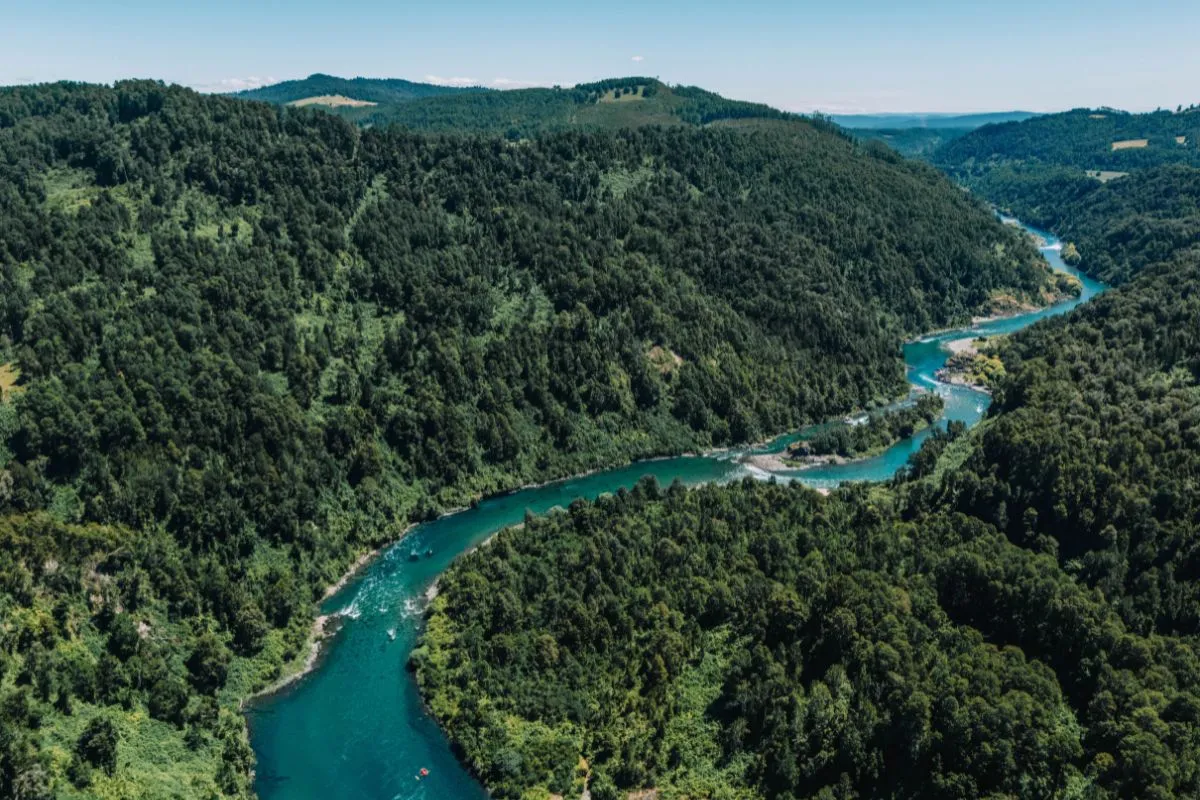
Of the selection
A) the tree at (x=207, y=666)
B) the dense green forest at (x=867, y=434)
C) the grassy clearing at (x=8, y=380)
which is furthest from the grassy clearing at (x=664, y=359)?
the grassy clearing at (x=8, y=380)

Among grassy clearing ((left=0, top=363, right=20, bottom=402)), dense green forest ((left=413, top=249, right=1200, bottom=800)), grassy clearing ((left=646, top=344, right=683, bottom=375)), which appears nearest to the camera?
dense green forest ((left=413, top=249, right=1200, bottom=800))

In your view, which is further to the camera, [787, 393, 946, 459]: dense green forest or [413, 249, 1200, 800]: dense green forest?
[787, 393, 946, 459]: dense green forest

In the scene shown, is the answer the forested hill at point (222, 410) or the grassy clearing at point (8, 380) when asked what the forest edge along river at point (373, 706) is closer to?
the forested hill at point (222, 410)

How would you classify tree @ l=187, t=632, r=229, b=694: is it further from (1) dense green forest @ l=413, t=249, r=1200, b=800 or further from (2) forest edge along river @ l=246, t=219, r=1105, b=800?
(1) dense green forest @ l=413, t=249, r=1200, b=800

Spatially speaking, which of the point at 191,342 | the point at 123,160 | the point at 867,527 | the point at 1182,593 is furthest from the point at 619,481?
the point at 123,160

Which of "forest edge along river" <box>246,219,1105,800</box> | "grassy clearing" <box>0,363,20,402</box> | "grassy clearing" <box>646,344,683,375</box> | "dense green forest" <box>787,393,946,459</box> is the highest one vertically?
"grassy clearing" <box>0,363,20,402</box>

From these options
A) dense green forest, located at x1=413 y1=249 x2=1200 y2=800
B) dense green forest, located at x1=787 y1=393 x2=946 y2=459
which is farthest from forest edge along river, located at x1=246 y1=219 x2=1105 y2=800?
dense green forest, located at x1=787 y1=393 x2=946 y2=459

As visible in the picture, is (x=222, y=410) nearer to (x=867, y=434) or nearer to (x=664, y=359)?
(x=664, y=359)
